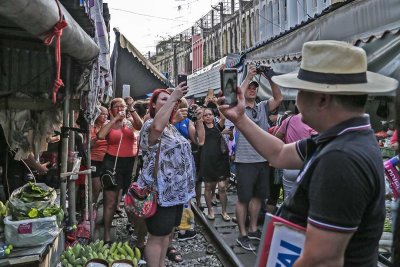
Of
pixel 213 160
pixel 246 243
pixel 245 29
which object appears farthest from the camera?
pixel 245 29

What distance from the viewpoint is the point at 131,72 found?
934 centimetres

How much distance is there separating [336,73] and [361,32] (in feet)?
9.90

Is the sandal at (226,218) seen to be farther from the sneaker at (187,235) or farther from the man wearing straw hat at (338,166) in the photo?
the man wearing straw hat at (338,166)

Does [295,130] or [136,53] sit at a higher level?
[136,53]

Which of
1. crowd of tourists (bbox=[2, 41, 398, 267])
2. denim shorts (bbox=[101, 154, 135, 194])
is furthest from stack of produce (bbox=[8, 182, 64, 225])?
denim shorts (bbox=[101, 154, 135, 194])

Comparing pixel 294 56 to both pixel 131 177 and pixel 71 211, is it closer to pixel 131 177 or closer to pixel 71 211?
pixel 131 177

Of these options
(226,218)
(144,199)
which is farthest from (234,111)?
(226,218)

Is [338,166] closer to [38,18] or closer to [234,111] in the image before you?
[234,111]

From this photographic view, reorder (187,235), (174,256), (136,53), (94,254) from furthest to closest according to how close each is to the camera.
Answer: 1. (136,53)
2. (187,235)
3. (174,256)
4. (94,254)

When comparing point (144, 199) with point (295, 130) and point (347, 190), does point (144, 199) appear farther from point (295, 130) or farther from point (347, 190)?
point (347, 190)

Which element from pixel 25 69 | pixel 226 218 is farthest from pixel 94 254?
pixel 226 218

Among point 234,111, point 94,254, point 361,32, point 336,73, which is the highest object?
point 361,32

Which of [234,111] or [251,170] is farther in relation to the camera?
[251,170]

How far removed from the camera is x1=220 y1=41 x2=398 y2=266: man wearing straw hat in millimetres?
1377
